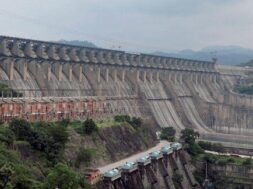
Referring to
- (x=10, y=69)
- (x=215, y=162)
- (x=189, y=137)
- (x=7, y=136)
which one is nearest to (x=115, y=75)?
(x=189, y=137)

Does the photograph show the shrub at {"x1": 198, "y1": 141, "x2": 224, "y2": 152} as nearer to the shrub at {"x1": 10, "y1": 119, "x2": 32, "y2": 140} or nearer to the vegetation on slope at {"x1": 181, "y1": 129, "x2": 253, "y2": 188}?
the vegetation on slope at {"x1": 181, "y1": 129, "x2": 253, "y2": 188}

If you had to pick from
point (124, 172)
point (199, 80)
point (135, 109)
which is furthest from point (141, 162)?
point (199, 80)

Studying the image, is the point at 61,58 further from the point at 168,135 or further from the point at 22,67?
the point at 168,135

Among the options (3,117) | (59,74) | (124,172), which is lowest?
(124,172)

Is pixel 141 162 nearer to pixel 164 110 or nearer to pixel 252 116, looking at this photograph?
pixel 164 110

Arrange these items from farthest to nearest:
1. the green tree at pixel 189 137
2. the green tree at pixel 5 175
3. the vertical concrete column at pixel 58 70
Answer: the vertical concrete column at pixel 58 70
the green tree at pixel 189 137
the green tree at pixel 5 175

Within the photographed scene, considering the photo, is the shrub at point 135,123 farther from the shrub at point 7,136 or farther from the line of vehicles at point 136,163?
the shrub at point 7,136

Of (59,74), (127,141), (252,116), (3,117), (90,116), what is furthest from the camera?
(252,116)

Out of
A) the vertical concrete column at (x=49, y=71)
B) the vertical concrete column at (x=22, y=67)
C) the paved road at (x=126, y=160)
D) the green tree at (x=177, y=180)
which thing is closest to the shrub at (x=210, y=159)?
the paved road at (x=126, y=160)
